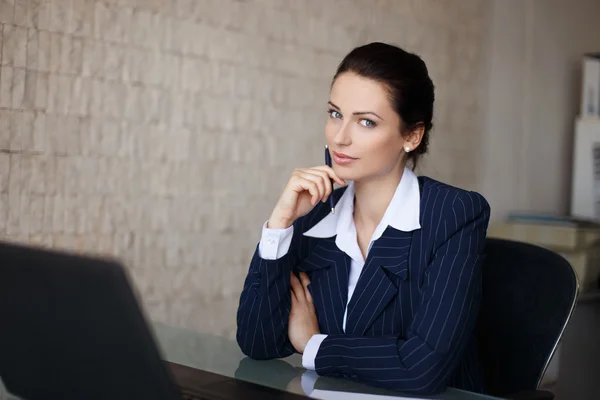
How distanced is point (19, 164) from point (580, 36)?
346cm

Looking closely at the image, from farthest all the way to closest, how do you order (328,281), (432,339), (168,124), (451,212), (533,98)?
(533,98), (168,124), (328,281), (451,212), (432,339)

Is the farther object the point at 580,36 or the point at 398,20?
the point at 580,36

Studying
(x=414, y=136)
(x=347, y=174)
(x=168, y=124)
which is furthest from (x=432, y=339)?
(x=168, y=124)

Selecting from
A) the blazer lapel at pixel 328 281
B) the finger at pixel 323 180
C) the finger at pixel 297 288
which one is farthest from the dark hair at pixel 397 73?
the finger at pixel 297 288

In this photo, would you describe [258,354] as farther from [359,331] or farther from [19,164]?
[19,164]

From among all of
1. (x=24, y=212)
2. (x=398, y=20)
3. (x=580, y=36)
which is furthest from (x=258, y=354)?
(x=580, y=36)

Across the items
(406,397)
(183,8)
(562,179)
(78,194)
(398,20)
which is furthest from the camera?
(562,179)

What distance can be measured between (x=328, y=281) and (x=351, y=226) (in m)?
0.15

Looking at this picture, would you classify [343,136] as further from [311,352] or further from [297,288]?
[311,352]

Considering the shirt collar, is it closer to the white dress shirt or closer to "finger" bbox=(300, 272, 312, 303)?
the white dress shirt

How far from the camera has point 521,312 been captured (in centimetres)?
172

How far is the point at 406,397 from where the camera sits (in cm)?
128

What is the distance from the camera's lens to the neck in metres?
1.79

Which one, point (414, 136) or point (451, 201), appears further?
point (414, 136)
